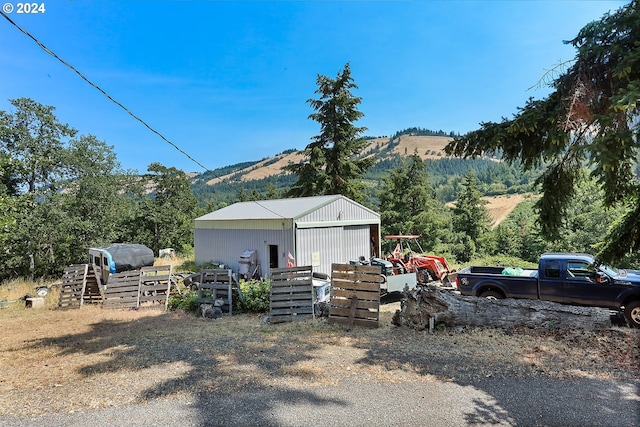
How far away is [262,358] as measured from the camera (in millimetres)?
6012

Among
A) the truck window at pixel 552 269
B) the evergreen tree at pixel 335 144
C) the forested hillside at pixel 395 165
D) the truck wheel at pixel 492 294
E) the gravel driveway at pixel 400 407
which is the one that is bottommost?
the gravel driveway at pixel 400 407

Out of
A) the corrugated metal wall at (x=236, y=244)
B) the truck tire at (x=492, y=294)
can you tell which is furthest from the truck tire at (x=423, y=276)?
the corrugated metal wall at (x=236, y=244)

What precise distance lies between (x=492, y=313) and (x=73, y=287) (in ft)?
43.1

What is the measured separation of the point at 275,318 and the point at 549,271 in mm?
7056

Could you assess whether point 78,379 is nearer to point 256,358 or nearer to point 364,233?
point 256,358

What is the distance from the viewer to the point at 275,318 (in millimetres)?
9211

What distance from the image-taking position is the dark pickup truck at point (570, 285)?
26.0 feet

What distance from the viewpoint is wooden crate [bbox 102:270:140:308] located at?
11.5m

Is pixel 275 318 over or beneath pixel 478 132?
beneath

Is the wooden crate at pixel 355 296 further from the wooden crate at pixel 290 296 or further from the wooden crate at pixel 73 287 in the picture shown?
the wooden crate at pixel 73 287

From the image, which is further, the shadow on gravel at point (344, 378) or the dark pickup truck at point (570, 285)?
the dark pickup truck at point (570, 285)

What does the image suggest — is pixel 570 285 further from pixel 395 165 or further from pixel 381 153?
pixel 381 153

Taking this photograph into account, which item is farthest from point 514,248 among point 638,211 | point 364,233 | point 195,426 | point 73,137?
point 73,137

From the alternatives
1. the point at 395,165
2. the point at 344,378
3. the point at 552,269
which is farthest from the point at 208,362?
the point at 395,165
